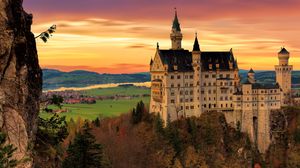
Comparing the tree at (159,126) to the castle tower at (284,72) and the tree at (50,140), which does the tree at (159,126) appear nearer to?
the castle tower at (284,72)

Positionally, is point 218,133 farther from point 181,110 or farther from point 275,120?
point 275,120

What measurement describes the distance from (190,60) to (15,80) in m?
103

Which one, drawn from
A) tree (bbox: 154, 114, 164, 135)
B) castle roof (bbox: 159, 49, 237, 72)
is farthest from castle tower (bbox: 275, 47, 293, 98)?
tree (bbox: 154, 114, 164, 135)

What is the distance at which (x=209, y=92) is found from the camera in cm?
12312

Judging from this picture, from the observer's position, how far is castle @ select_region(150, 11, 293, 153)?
119m

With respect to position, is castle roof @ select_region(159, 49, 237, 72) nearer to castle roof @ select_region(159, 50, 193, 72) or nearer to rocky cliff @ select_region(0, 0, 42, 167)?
castle roof @ select_region(159, 50, 193, 72)

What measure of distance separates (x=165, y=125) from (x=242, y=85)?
23379mm

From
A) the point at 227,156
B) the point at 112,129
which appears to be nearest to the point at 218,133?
the point at 227,156

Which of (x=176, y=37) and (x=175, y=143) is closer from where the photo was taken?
(x=175, y=143)

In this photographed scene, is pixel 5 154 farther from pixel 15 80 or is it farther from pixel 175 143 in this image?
pixel 175 143

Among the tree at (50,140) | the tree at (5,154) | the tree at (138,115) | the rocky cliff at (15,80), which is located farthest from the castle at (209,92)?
the tree at (5,154)

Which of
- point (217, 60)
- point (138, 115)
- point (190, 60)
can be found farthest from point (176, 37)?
point (138, 115)

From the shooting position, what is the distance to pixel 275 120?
415 ft

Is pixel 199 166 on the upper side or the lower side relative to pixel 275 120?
lower
